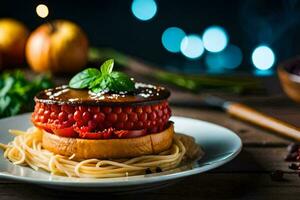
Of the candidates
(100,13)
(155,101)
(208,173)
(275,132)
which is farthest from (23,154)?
(100,13)

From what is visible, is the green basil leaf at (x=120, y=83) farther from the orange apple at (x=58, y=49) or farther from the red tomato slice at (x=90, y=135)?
the orange apple at (x=58, y=49)

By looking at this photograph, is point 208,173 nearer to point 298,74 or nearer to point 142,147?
point 142,147

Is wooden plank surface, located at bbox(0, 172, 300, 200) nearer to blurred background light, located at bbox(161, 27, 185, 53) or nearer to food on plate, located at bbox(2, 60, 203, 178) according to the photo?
food on plate, located at bbox(2, 60, 203, 178)

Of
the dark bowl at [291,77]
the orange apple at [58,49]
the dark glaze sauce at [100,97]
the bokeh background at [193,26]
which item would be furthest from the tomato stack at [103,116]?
the bokeh background at [193,26]

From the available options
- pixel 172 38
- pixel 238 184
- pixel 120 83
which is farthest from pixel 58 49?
pixel 238 184

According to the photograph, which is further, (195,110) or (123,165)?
(195,110)
